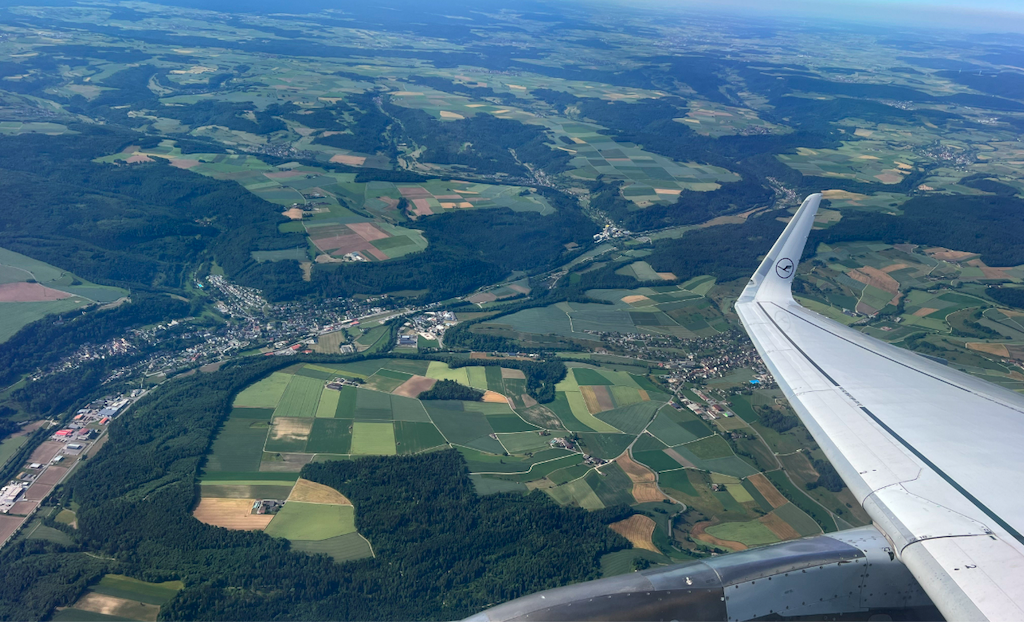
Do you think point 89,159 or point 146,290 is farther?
point 89,159

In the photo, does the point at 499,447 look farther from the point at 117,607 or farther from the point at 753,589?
the point at 753,589

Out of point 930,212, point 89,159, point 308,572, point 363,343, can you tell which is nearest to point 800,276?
point 930,212

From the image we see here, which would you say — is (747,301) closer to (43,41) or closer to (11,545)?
(11,545)

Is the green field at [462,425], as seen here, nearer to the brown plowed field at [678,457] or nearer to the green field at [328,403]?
the green field at [328,403]

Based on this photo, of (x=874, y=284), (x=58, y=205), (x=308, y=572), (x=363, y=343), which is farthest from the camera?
(x=58, y=205)

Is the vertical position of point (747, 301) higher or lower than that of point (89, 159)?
higher

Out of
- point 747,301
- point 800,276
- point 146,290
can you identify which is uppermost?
point 747,301
